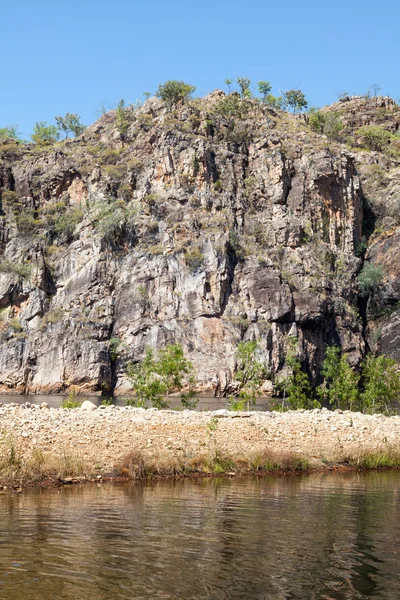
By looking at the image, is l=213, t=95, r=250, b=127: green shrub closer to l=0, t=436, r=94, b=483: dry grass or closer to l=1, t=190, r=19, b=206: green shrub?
l=1, t=190, r=19, b=206: green shrub

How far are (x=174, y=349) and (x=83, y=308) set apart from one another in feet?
207

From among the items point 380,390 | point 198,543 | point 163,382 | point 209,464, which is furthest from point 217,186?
point 198,543

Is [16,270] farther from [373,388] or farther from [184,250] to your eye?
[373,388]

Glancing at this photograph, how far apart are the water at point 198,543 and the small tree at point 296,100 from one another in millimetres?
152451

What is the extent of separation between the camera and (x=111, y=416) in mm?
25828

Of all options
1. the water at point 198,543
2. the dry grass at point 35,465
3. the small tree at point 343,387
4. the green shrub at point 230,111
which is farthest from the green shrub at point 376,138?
the dry grass at point 35,465

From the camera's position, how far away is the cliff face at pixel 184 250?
101 metres

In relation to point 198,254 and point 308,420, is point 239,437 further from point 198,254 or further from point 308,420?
point 198,254

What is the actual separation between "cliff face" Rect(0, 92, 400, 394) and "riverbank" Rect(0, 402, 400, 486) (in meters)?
66.7

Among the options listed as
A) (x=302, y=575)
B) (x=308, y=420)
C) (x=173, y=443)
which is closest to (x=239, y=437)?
(x=173, y=443)

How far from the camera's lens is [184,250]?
359 feet

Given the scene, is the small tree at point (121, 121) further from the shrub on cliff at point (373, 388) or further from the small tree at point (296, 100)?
the shrub on cliff at point (373, 388)

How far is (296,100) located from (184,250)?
233 ft

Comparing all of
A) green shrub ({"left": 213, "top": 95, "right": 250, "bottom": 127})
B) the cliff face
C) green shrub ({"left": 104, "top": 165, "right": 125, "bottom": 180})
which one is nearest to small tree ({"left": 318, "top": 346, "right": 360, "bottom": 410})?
the cliff face
